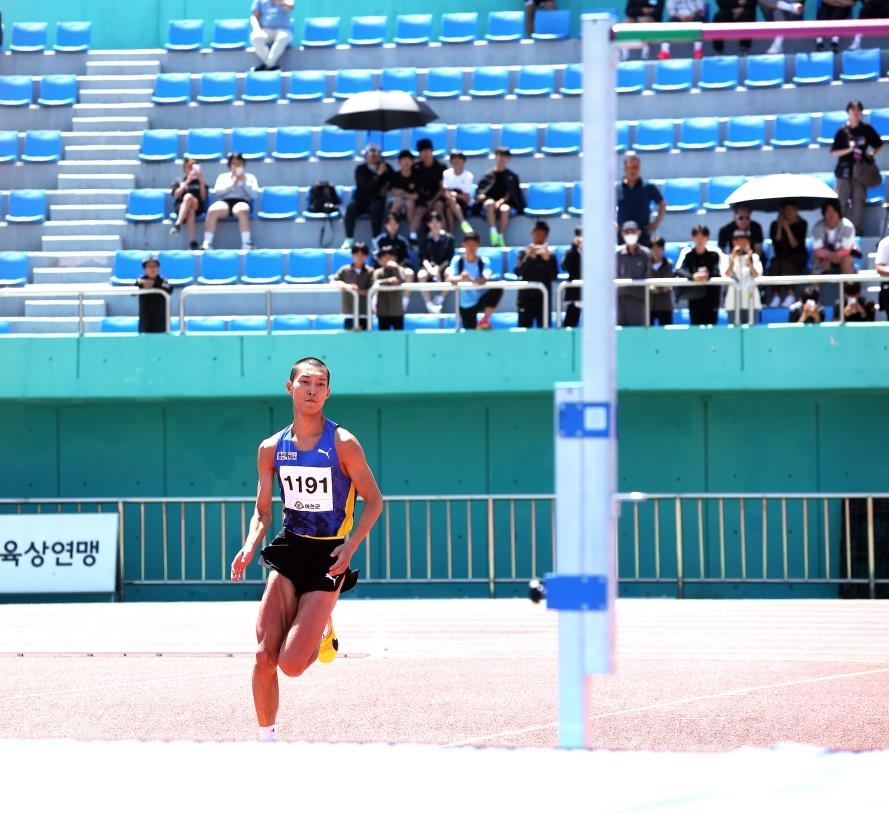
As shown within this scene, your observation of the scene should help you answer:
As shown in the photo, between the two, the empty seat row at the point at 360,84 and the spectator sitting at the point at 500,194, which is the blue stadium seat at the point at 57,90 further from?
the spectator sitting at the point at 500,194

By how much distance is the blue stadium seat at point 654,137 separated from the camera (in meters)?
22.9

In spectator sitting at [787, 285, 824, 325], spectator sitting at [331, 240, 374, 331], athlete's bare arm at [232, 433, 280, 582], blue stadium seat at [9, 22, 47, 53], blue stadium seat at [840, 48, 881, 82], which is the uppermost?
blue stadium seat at [9, 22, 47, 53]

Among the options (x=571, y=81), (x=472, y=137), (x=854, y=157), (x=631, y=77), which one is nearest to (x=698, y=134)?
(x=631, y=77)

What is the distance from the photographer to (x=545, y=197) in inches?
877

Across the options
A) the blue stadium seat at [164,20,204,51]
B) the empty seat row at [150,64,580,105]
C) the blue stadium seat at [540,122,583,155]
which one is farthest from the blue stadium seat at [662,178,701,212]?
the blue stadium seat at [164,20,204,51]

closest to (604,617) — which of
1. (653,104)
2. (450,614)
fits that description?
(450,614)

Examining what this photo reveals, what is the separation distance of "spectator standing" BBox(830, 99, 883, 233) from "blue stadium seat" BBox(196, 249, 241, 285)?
809 cm

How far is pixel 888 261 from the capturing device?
17641 millimetres

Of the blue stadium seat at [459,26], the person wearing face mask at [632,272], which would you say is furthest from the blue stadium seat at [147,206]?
the person wearing face mask at [632,272]

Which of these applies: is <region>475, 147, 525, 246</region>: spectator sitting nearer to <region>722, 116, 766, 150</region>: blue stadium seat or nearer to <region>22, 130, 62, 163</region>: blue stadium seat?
<region>722, 116, 766, 150</region>: blue stadium seat

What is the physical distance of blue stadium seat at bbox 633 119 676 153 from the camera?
75.0 ft

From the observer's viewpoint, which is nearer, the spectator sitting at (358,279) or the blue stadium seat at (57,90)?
the spectator sitting at (358,279)

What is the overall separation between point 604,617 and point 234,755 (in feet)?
4.83

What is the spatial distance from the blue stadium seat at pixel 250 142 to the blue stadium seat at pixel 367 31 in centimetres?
303
